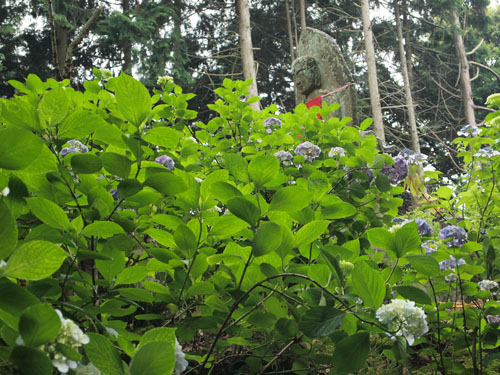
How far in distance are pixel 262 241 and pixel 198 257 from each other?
0.23 m

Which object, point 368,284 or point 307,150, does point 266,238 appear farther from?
point 307,150

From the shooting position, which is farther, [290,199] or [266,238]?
[290,199]

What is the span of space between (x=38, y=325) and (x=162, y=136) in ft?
1.85

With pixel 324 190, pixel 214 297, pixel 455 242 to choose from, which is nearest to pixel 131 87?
pixel 214 297

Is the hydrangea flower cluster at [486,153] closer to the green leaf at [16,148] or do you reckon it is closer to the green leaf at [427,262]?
the green leaf at [427,262]

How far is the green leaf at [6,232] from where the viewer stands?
1.39ft

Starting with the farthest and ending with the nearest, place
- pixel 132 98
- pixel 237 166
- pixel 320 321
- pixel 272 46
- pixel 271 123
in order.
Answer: pixel 272 46 < pixel 271 123 < pixel 237 166 < pixel 132 98 < pixel 320 321

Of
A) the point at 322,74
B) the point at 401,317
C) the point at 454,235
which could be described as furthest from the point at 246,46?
the point at 401,317

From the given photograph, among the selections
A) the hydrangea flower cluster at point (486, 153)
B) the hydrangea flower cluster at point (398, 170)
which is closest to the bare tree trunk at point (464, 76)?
the hydrangea flower cluster at point (486, 153)

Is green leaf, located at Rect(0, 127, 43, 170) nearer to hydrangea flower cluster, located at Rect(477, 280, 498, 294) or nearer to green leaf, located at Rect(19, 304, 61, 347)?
green leaf, located at Rect(19, 304, 61, 347)

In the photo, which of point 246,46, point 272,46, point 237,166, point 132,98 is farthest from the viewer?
point 272,46

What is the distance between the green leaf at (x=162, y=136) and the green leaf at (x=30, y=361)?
0.54 m

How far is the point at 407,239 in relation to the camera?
0.86 m

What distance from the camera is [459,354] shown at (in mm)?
1914
